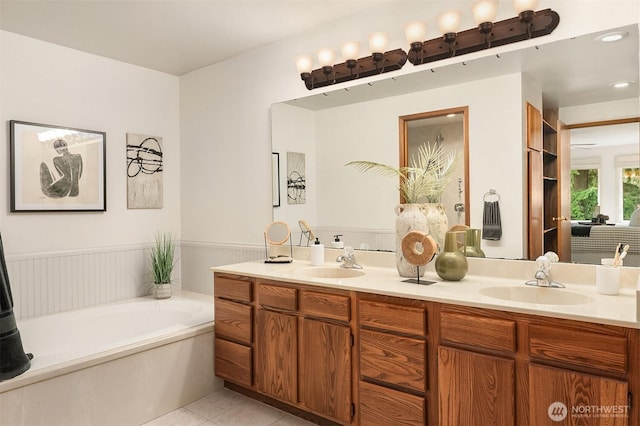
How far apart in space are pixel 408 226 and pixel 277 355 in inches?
41.5

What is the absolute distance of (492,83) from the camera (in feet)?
7.29

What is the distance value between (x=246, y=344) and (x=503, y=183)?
5.80 feet

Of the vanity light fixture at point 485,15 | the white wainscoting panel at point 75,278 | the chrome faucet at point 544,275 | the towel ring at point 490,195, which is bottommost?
the white wainscoting panel at point 75,278

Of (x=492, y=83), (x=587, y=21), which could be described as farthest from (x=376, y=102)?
(x=587, y=21)

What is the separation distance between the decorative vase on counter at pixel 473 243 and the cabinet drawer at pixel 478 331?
61 centimetres

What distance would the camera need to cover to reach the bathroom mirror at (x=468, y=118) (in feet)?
6.61

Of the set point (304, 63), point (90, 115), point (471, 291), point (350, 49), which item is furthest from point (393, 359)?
point (90, 115)

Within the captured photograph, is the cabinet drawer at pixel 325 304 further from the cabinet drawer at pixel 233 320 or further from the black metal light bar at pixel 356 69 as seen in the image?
the black metal light bar at pixel 356 69

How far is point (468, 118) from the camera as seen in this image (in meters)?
2.29

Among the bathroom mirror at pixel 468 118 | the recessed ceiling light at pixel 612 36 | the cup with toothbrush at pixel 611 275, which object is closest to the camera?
the cup with toothbrush at pixel 611 275

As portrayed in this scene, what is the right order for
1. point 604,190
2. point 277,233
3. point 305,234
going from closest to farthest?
Answer: 1. point 604,190
2. point 305,234
3. point 277,233

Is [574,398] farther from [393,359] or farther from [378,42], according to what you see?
[378,42]

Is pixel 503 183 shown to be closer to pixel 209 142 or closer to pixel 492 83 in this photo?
pixel 492 83

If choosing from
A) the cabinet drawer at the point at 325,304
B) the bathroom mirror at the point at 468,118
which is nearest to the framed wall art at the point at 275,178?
the bathroom mirror at the point at 468,118
